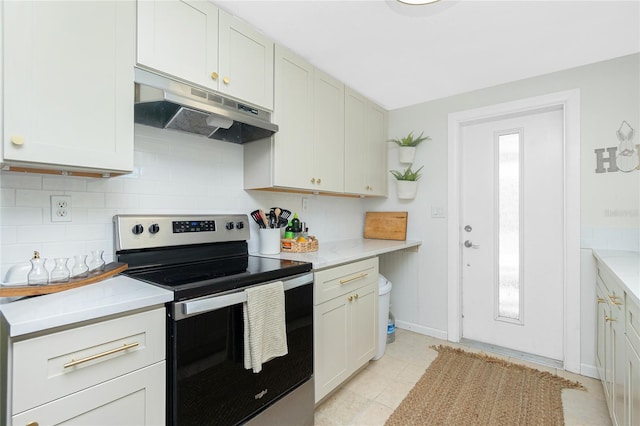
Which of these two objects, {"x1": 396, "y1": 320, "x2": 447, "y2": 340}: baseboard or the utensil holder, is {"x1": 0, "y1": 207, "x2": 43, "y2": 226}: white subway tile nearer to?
the utensil holder

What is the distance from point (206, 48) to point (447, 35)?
4.82 ft

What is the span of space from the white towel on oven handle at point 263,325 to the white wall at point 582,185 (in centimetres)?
199

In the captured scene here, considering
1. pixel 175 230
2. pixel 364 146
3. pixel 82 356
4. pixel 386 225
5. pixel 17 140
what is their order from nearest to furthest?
pixel 82 356
pixel 17 140
pixel 175 230
pixel 364 146
pixel 386 225

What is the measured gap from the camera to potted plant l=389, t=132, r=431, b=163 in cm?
311

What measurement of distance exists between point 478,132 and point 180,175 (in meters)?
2.57

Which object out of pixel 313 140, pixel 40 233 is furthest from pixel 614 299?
pixel 40 233

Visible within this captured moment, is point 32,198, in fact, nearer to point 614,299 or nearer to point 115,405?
point 115,405

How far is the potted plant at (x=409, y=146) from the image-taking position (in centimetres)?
311

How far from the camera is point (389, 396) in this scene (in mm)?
2086

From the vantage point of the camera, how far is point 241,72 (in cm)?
179

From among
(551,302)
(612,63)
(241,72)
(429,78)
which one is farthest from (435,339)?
(241,72)

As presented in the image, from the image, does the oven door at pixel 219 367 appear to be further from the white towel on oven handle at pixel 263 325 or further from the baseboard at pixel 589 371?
the baseboard at pixel 589 371

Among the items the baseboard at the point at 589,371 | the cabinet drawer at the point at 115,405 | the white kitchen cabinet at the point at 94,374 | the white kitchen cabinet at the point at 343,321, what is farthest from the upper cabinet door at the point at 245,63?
the baseboard at the point at 589,371

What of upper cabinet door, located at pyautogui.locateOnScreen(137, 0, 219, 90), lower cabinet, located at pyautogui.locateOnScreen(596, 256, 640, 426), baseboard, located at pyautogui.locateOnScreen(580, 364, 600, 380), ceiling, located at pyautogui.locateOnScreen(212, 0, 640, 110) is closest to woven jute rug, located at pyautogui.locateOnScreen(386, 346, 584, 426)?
baseboard, located at pyautogui.locateOnScreen(580, 364, 600, 380)
